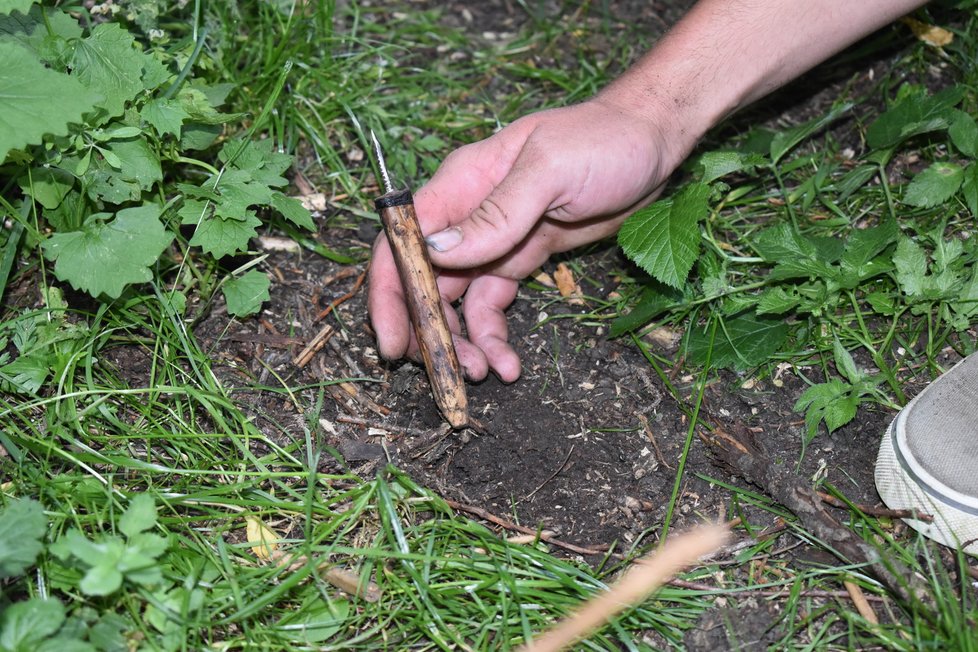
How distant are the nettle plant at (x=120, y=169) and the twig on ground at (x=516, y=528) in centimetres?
82

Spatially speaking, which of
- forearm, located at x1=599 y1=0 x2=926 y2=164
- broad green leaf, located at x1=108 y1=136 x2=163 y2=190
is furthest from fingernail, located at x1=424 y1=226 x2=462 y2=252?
broad green leaf, located at x1=108 y1=136 x2=163 y2=190

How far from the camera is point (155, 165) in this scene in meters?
2.31

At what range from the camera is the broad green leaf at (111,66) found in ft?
7.29

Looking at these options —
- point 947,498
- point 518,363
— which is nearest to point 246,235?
point 518,363

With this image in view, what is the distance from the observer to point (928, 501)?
79.8 inches

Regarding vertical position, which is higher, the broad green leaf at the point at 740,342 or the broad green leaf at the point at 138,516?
the broad green leaf at the point at 138,516

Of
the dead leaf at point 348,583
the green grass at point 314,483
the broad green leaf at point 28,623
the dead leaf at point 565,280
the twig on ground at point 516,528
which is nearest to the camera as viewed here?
the broad green leaf at point 28,623

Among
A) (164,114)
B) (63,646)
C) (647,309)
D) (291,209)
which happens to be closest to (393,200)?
(291,209)

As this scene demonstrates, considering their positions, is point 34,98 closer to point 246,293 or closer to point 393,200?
point 246,293

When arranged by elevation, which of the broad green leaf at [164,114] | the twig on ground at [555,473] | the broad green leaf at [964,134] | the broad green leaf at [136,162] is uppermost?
the broad green leaf at [164,114]

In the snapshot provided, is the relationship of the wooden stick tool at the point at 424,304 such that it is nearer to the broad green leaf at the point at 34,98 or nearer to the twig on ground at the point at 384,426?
the twig on ground at the point at 384,426

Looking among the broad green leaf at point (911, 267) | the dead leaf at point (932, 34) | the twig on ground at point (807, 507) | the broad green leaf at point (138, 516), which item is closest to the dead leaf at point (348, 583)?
the broad green leaf at point (138, 516)

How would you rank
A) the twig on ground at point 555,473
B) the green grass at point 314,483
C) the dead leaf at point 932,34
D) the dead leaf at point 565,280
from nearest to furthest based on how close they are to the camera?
the green grass at point 314,483
the twig on ground at point 555,473
the dead leaf at point 565,280
the dead leaf at point 932,34

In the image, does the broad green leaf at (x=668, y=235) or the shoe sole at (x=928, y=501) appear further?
the broad green leaf at (x=668, y=235)
